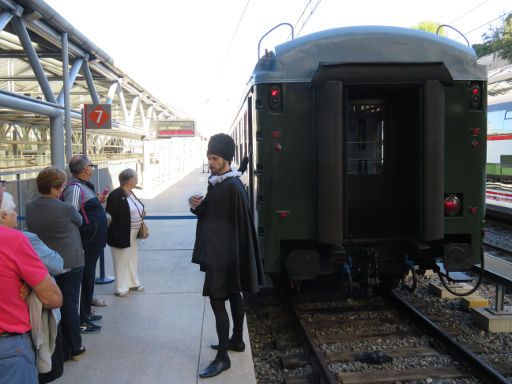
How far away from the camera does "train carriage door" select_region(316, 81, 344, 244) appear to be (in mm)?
4832

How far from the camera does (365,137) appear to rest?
5.77m

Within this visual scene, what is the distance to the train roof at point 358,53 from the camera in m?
5.16

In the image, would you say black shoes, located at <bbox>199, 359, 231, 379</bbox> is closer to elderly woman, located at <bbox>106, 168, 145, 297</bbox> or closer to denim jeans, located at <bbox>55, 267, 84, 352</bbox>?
denim jeans, located at <bbox>55, 267, 84, 352</bbox>

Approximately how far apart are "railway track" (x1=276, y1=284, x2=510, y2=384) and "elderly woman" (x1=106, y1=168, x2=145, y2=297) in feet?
6.73

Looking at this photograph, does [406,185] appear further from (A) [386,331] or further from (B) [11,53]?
(B) [11,53]

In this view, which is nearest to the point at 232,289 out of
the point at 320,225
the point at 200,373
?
the point at 200,373

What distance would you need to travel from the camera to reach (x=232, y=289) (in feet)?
12.6

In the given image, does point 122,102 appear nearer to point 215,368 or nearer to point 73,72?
point 73,72

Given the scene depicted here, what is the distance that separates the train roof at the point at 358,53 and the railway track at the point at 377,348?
2683 millimetres

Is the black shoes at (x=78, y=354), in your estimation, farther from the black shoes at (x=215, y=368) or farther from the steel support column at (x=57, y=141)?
the steel support column at (x=57, y=141)

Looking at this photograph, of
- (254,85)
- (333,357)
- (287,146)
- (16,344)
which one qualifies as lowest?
(333,357)

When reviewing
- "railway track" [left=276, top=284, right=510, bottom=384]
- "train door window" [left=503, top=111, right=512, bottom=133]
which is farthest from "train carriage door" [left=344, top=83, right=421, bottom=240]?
"train door window" [left=503, top=111, right=512, bottom=133]

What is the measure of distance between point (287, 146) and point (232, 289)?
1.90 m

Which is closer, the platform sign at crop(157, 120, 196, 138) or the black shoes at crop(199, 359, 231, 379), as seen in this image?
the black shoes at crop(199, 359, 231, 379)
